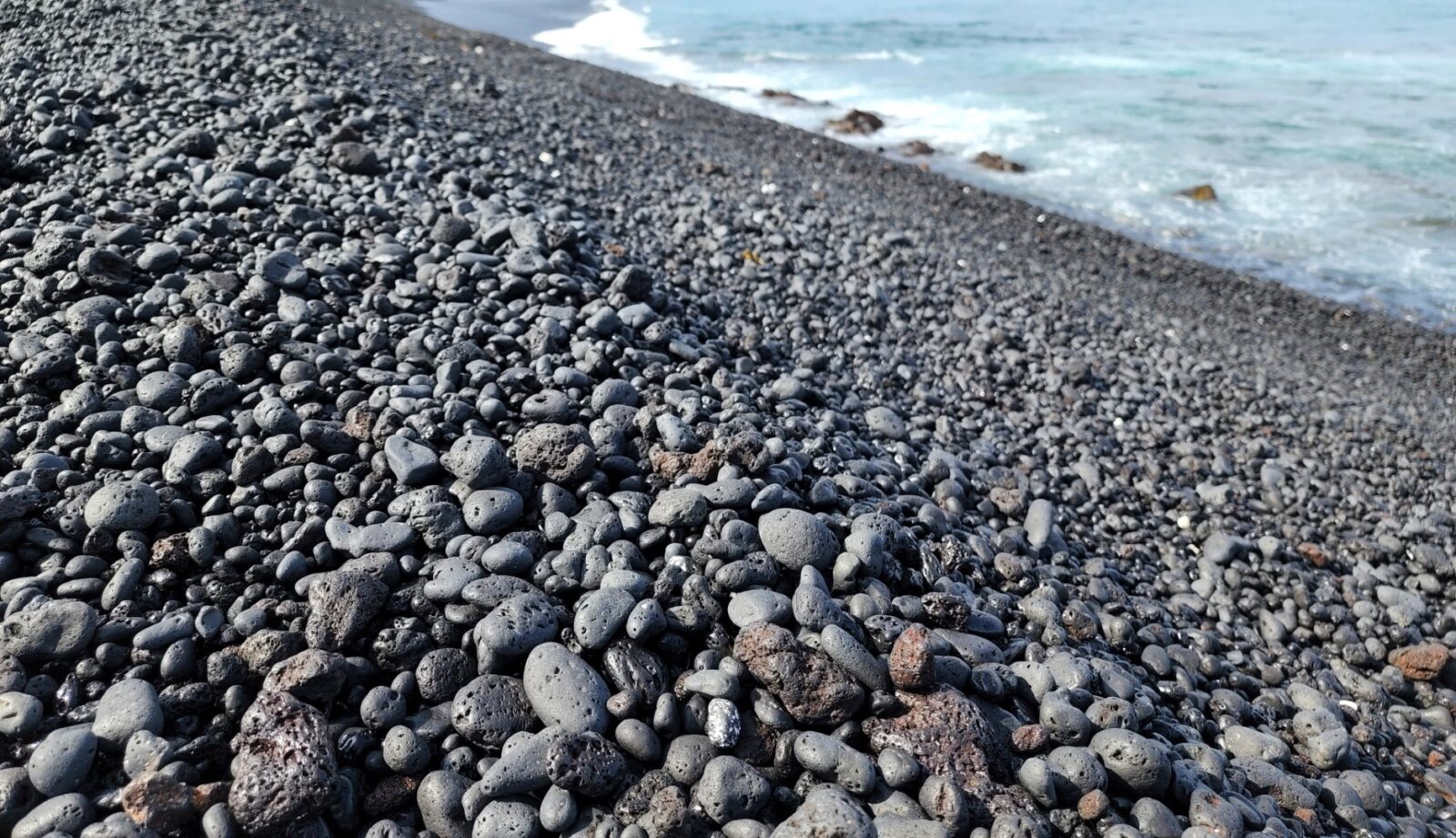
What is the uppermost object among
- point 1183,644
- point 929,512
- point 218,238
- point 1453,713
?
point 218,238

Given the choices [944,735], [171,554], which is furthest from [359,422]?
[944,735]

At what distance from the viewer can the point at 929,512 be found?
12.0ft

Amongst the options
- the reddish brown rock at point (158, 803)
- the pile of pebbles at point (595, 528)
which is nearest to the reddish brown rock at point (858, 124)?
the pile of pebbles at point (595, 528)

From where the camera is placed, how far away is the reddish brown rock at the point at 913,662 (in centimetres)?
249

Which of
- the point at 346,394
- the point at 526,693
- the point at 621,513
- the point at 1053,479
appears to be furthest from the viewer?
the point at 1053,479

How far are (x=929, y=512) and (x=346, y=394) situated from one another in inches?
97.6

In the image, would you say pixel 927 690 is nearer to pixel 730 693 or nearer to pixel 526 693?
pixel 730 693

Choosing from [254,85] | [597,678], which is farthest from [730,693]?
[254,85]

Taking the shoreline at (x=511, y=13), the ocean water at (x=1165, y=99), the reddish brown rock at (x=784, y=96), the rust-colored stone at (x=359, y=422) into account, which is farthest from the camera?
the shoreline at (x=511, y=13)

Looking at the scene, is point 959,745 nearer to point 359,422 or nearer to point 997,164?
point 359,422

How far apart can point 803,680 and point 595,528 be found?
92 centimetres

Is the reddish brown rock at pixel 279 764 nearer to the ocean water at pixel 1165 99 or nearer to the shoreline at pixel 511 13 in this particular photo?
the ocean water at pixel 1165 99

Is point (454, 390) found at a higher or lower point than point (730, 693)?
higher

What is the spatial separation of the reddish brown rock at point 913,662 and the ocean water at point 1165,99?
10543 millimetres
